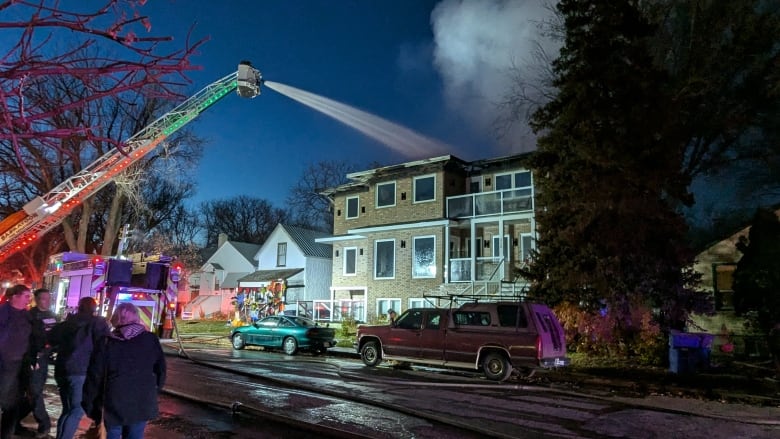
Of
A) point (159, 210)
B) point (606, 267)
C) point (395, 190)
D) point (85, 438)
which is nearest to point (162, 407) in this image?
point (85, 438)

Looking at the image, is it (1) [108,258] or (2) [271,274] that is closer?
(1) [108,258]

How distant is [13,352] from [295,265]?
31.8m

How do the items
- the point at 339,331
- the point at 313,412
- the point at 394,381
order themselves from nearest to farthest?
the point at 313,412
the point at 394,381
the point at 339,331

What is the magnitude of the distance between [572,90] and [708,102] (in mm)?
6220

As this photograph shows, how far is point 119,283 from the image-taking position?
14586mm

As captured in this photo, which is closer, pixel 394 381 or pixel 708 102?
pixel 394 381

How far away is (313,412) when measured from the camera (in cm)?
882

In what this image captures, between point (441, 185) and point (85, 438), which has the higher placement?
point (441, 185)

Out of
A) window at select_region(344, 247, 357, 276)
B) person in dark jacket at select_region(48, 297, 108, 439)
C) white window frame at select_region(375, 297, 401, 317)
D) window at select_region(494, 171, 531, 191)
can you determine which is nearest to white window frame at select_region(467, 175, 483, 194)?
window at select_region(494, 171, 531, 191)

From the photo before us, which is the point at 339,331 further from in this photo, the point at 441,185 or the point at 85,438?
the point at 85,438

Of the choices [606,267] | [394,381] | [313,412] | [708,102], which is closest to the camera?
[313,412]

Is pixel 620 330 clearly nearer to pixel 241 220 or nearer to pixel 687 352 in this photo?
pixel 687 352

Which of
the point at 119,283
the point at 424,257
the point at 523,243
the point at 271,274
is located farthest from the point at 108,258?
the point at 271,274

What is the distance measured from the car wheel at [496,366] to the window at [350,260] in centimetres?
1727
